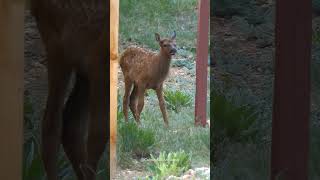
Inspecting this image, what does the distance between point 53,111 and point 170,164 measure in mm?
2150

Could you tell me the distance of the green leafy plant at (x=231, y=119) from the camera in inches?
101

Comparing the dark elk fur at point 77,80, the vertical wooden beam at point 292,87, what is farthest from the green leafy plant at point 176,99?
the vertical wooden beam at point 292,87

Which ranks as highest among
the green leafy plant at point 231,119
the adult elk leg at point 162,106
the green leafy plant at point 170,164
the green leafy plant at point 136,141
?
the green leafy plant at point 231,119

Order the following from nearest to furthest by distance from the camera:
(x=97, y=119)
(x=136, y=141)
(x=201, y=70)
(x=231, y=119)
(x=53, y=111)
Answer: (x=231, y=119)
(x=97, y=119)
(x=53, y=111)
(x=136, y=141)
(x=201, y=70)

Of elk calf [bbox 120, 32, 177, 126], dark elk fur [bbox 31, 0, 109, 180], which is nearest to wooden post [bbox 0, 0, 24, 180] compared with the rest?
dark elk fur [bbox 31, 0, 109, 180]

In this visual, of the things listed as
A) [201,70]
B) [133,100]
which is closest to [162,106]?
[133,100]

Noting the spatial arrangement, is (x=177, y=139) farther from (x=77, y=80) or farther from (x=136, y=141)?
(x=77, y=80)

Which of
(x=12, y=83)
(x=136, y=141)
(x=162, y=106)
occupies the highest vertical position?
(x=12, y=83)

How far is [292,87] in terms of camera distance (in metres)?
2.45

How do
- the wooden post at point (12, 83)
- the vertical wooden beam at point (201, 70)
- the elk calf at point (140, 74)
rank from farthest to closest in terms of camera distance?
the elk calf at point (140, 74) → the vertical wooden beam at point (201, 70) → the wooden post at point (12, 83)

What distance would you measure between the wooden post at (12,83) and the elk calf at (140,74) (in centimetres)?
264

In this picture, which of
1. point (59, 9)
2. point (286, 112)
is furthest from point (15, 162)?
point (286, 112)

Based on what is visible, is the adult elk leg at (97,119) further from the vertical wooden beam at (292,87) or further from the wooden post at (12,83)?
the vertical wooden beam at (292,87)

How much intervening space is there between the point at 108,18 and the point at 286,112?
911 millimetres
